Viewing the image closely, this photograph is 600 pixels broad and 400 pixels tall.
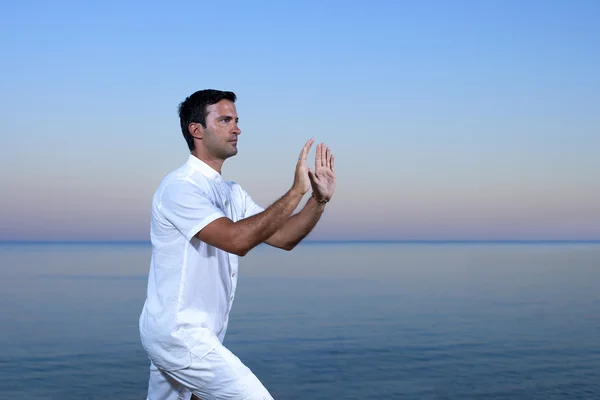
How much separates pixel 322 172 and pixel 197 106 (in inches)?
31.3

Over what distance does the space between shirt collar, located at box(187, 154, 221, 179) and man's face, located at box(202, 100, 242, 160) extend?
8 cm

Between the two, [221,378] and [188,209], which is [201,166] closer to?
[188,209]

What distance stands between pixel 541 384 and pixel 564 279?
1874 cm

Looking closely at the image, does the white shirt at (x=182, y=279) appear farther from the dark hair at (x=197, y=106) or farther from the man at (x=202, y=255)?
the dark hair at (x=197, y=106)

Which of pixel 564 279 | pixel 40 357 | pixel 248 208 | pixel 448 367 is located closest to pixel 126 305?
pixel 40 357

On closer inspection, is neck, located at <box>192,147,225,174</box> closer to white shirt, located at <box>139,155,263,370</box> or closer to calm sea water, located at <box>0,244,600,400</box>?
white shirt, located at <box>139,155,263,370</box>

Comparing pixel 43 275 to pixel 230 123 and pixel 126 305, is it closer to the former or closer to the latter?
pixel 126 305

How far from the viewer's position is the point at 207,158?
4.03 m

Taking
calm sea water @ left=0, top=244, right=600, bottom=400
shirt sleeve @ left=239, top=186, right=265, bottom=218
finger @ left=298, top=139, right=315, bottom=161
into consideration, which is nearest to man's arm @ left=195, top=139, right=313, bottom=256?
finger @ left=298, top=139, right=315, bottom=161

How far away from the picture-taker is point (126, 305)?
18.0 m

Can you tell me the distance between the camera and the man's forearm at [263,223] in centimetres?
347

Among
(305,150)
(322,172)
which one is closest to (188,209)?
(305,150)

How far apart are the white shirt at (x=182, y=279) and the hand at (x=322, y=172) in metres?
0.58

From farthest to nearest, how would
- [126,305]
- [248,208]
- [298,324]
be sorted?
[126,305]
[298,324]
[248,208]
